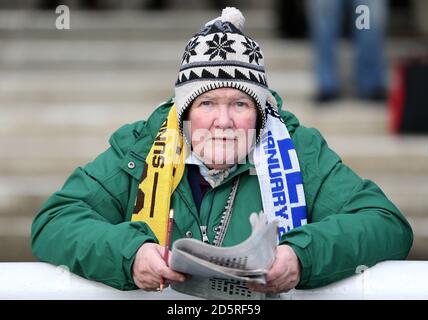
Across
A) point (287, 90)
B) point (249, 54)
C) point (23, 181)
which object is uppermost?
point (249, 54)

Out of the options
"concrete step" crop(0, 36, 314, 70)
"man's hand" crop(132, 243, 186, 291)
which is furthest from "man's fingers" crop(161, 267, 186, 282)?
"concrete step" crop(0, 36, 314, 70)

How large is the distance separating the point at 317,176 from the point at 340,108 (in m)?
3.62

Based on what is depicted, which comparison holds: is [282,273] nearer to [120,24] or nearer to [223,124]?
[223,124]

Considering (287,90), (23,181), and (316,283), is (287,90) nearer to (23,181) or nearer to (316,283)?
(23,181)

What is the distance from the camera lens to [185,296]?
2.24m

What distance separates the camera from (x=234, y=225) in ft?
8.04

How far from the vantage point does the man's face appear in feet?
7.95

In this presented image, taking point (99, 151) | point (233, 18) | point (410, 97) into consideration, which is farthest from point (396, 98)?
point (233, 18)

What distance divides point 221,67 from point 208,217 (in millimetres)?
347

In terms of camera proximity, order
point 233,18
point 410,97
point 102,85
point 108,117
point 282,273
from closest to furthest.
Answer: point 282,273
point 233,18
point 410,97
point 108,117
point 102,85

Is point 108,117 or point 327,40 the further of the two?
point 108,117

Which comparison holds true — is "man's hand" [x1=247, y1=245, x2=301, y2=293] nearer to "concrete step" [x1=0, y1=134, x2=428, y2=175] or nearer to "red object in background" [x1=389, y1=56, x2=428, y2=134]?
"red object in background" [x1=389, y1=56, x2=428, y2=134]

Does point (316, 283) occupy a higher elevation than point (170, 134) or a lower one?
lower
